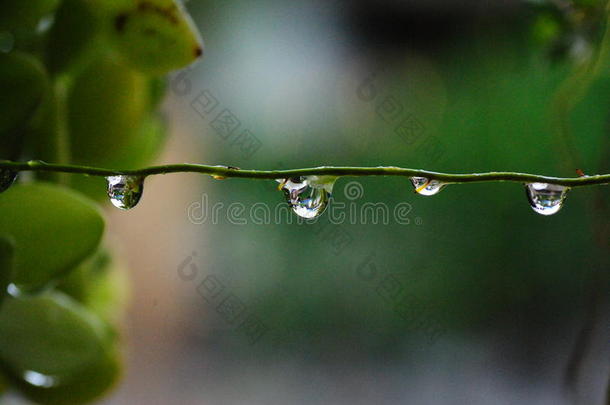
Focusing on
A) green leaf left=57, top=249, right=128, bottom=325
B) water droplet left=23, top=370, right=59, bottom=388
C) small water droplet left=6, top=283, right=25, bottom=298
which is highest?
green leaf left=57, top=249, right=128, bottom=325

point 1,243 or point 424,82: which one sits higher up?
point 424,82

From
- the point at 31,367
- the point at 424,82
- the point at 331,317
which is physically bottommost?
the point at 31,367

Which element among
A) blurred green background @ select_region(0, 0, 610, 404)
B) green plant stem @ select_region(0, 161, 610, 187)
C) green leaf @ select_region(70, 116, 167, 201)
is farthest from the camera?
blurred green background @ select_region(0, 0, 610, 404)

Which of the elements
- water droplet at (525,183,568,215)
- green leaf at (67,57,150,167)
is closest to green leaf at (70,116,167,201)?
green leaf at (67,57,150,167)

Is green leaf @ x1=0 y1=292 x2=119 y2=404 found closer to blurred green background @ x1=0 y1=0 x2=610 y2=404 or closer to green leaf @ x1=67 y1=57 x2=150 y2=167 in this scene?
green leaf @ x1=67 y1=57 x2=150 y2=167

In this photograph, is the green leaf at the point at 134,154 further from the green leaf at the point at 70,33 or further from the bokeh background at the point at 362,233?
the bokeh background at the point at 362,233

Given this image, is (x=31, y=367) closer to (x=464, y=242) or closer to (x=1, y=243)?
(x=1, y=243)

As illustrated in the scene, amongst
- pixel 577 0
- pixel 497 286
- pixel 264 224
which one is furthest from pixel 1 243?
pixel 264 224
